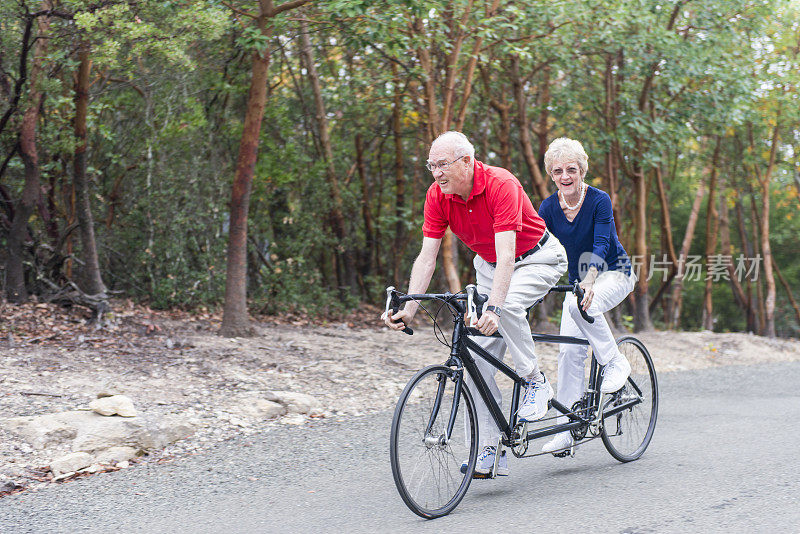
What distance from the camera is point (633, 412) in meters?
6.17

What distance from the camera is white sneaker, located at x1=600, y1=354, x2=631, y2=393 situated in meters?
5.68

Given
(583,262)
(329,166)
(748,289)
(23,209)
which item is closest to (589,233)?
(583,262)

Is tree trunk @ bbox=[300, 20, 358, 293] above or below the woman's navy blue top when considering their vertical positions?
above

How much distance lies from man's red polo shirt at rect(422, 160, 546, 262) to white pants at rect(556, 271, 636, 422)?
0.78 meters

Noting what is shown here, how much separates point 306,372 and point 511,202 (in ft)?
17.5

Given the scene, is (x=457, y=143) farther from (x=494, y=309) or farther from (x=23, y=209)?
(x=23, y=209)

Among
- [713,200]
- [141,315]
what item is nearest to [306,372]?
[141,315]

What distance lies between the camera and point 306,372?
9.53 meters

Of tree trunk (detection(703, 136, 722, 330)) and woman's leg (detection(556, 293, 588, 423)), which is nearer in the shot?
woman's leg (detection(556, 293, 588, 423))

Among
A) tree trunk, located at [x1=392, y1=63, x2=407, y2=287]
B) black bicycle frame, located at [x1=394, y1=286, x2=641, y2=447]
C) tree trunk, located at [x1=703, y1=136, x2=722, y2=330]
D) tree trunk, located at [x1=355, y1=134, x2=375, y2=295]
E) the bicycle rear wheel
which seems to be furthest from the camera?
tree trunk, located at [x1=703, y1=136, x2=722, y2=330]

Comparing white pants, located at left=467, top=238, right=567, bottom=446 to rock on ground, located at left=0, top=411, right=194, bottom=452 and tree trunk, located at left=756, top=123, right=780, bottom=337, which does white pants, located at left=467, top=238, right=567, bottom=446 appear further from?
tree trunk, located at left=756, top=123, right=780, bottom=337

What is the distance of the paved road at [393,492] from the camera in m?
4.53

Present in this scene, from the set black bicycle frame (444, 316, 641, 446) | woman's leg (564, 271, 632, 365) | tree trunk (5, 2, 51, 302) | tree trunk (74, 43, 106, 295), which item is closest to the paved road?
black bicycle frame (444, 316, 641, 446)

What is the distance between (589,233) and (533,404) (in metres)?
1.28
